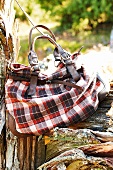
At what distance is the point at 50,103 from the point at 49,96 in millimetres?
49

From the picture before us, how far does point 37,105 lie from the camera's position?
2268mm

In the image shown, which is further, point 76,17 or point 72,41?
point 76,17

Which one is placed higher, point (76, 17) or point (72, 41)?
point (76, 17)

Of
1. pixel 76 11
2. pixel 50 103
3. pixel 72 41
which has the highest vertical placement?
pixel 76 11

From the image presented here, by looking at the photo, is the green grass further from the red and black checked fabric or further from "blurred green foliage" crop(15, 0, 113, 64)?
the red and black checked fabric

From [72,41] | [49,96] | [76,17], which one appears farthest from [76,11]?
[49,96]

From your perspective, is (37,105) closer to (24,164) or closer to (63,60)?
(63,60)

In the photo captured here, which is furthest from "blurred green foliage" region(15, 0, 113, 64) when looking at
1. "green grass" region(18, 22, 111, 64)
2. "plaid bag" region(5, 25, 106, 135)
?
"plaid bag" region(5, 25, 106, 135)

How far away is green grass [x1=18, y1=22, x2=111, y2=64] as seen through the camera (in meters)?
9.73

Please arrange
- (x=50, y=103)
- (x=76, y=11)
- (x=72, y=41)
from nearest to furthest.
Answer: (x=50, y=103) → (x=72, y=41) → (x=76, y=11)

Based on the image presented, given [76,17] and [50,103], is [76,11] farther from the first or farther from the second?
[50,103]

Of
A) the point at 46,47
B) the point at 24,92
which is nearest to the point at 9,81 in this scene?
the point at 24,92

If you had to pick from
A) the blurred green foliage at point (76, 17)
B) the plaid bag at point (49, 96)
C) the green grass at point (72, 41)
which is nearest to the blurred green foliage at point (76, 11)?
the blurred green foliage at point (76, 17)

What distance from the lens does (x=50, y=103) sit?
2262mm
